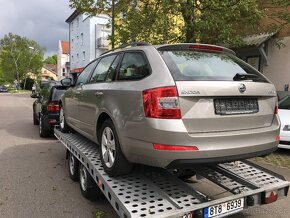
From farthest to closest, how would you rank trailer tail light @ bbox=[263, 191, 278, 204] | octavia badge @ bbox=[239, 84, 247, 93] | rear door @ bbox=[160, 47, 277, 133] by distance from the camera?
trailer tail light @ bbox=[263, 191, 278, 204] < octavia badge @ bbox=[239, 84, 247, 93] < rear door @ bbox=[160, 47, 277, 133]

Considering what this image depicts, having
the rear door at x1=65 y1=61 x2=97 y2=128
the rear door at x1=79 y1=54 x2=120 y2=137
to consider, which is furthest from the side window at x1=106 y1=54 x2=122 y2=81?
the rear door at x1=65 y1=61 x2=97 y2=128

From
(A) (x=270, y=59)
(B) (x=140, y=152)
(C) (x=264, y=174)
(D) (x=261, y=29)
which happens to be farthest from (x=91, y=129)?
(A) (x=270, y=59)

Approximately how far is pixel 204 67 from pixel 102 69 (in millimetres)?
1734

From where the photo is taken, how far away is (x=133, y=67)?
11.9ft

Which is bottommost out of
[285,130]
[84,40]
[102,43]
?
[285,130]

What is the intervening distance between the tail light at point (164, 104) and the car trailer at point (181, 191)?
0.82 m

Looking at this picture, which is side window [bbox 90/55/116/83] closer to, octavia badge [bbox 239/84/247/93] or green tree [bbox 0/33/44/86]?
octavia badge [bbox 239/84/247/93]

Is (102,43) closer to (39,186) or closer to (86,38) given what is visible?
(86,38)

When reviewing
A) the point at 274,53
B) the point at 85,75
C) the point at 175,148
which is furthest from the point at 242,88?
the point at 274,53

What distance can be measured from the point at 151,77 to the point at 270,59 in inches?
468

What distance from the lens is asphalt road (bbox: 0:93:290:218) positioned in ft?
13.3

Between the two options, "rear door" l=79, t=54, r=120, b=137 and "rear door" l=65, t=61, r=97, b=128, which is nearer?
"rear door" l=79, t=54, r=120, b=137

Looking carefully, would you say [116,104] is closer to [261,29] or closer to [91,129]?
[91,129]

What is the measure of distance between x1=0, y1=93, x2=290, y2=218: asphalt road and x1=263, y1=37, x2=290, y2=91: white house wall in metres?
7.89
